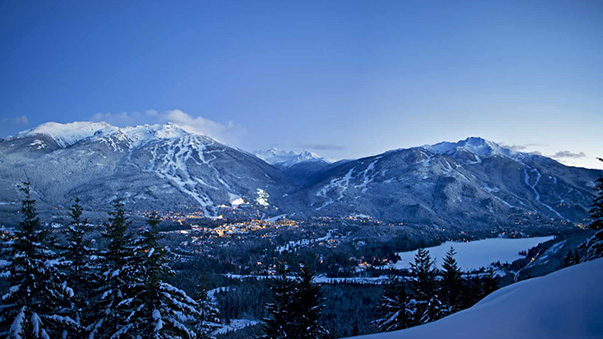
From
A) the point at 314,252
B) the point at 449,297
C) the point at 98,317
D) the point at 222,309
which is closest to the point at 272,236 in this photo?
the point at 314,252

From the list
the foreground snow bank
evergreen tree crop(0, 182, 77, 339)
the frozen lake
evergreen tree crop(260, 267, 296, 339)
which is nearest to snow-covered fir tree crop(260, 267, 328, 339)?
evergreen tree crop(260, 267, 296, 339)

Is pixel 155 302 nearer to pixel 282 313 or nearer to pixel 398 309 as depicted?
pixel 282 313

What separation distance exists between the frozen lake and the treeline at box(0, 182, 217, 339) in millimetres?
131608

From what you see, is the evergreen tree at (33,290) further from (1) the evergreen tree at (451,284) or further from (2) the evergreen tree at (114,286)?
(1) the evergreen tree at (451,284)

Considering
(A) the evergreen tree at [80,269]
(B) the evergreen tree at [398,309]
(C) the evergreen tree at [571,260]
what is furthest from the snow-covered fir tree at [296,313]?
(C) the evergreen tree at [571,260]

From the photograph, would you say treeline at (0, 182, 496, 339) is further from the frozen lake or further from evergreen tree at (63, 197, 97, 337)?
the frozen lake

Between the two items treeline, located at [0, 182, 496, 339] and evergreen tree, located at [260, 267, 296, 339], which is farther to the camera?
evergreen tree, located at [260, 267, 296, 339]

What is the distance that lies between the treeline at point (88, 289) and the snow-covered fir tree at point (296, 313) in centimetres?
686

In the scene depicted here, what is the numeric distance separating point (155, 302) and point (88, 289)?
3764mm

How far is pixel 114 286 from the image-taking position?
1275cm

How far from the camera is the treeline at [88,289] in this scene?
11.4 m

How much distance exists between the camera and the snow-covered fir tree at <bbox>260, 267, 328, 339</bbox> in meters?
17.9

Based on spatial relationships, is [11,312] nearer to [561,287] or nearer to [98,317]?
[98,317]

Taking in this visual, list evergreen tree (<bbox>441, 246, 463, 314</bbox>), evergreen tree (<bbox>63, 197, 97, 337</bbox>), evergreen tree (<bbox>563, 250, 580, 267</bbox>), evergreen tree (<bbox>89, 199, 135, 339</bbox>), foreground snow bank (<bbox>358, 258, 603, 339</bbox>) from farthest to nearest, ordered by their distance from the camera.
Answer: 1. evergreen tree (<bbox>563, 250, 580, 267</bbox>)
2. evergreen tree (<bbox>441, 246, 463, 314</bbox>)
3. evergreen tree (<bbox>63, 197, 97, 337</bbox>)
4. evergreen tree (<bbox>89, 199, 135, 339</bbox>)
5. foreground snow bank (<bbox>358, 258, 603, 339</bbox>)
